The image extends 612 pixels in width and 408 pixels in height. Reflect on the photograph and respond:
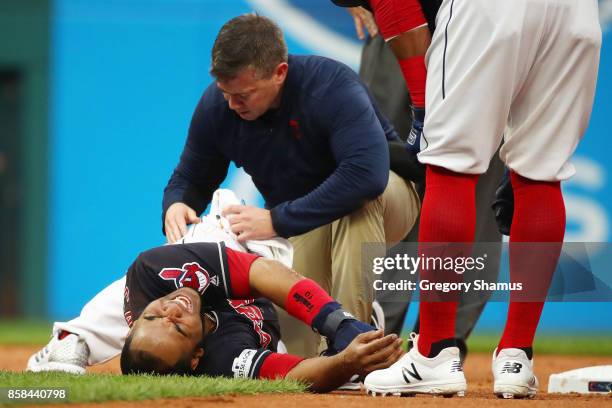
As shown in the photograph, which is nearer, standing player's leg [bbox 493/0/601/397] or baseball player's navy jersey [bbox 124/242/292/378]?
standing player's leg [bbox 493/0/601/397]

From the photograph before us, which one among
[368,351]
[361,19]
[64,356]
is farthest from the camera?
[361,19]

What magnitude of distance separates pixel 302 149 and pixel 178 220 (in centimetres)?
56

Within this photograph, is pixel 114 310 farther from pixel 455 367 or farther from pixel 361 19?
pixel 361 19

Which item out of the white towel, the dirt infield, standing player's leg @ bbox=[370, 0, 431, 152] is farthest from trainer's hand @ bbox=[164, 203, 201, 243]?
standing player's leg @ bbox=[370, 0, 431, 152]

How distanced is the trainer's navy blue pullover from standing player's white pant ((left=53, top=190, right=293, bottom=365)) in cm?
9

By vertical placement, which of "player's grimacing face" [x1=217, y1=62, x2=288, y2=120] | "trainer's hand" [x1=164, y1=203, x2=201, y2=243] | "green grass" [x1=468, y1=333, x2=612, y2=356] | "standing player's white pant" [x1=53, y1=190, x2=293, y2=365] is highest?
"player's grimacing face" [x1=217, y1=62, x2=288, y2=120]

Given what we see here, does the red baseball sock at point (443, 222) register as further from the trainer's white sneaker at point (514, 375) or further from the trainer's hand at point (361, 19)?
the trainer's hand at point (361, 19)

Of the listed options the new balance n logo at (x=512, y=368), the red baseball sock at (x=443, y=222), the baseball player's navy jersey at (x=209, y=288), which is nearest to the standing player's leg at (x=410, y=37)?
the red baseball sock at (x=443, y=222)

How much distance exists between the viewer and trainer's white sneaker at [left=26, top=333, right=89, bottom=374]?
3.61 metres

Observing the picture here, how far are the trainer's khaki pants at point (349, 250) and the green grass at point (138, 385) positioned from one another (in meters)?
0.80

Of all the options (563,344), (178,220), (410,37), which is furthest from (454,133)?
(563,344)

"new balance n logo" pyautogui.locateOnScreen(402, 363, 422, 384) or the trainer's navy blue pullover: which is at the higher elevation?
the trainer's navy blue pullover

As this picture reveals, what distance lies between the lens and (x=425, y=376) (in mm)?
2906

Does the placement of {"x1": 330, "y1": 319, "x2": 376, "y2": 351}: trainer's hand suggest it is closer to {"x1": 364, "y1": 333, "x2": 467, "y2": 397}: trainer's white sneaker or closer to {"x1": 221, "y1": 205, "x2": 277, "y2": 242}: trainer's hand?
{"x1": 364, "y1": 333, "x2": 467, "y2": 397}: trainer's white sneaker
